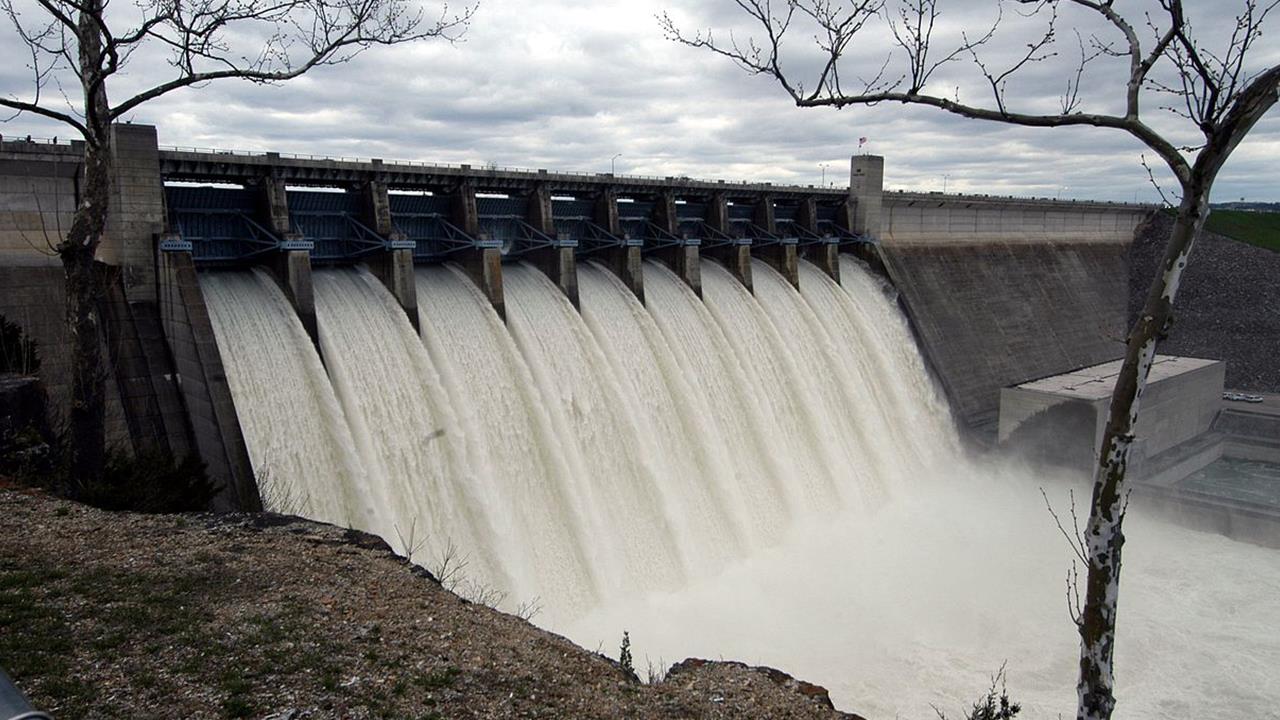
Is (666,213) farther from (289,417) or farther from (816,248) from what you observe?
(289,417)

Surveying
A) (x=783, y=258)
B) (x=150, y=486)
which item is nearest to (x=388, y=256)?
(x=150, y=486)

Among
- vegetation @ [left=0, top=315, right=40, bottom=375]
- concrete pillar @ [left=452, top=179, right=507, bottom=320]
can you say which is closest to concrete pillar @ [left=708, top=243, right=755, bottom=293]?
concrete pillar @ [left=452, top=179, right=507, bottom=320]

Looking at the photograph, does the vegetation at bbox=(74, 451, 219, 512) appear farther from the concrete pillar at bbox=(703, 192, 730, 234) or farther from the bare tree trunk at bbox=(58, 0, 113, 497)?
the concrete pillar at bbox=(703, 192, 730, 234)

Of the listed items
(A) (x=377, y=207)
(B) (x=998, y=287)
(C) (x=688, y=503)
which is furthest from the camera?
(B) (x=998, y=287)

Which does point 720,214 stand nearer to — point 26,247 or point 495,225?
point 495,225

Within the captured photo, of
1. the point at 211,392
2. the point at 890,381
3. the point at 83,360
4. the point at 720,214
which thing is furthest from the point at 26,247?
the point at 890,381
